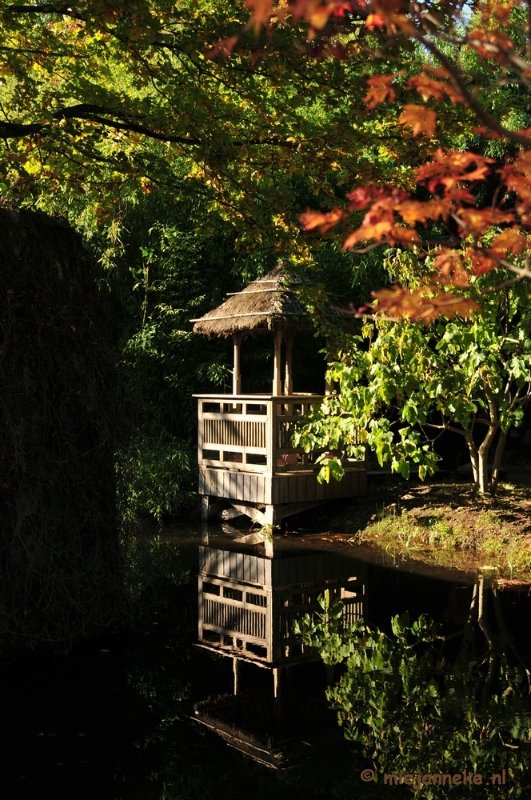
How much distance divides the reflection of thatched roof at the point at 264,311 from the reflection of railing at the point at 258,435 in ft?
3.27

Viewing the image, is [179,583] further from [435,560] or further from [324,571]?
[435,560]

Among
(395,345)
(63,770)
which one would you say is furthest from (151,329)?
(63,770)

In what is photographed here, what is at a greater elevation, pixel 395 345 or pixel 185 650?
pixel 395 345

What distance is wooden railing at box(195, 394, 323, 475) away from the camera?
1229 cm

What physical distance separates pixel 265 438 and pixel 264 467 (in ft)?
1.29

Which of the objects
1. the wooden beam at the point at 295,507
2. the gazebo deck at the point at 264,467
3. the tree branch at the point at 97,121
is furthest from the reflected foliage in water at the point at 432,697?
the wooden beam at the point at 295,507

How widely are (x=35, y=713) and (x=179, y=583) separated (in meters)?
3.89

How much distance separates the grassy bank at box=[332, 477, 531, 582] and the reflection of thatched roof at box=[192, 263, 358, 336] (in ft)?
8.71

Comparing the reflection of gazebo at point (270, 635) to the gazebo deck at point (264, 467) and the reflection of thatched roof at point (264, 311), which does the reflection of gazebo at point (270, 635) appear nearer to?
the gazebo deck at point (264, 467)

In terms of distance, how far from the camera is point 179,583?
9070mm

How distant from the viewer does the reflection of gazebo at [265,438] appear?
1238cm

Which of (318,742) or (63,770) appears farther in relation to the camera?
(318,742)

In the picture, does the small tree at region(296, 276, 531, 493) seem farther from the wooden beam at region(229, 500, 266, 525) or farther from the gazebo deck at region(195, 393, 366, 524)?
the wooden beam at region(229, 500, 266, 525)

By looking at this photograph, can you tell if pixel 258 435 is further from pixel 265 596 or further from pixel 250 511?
pixel 265 596
